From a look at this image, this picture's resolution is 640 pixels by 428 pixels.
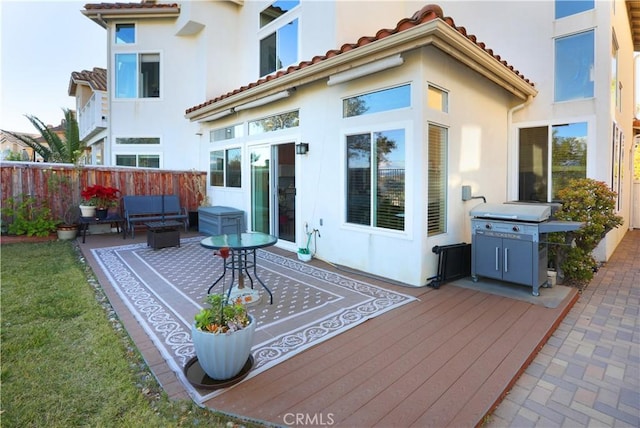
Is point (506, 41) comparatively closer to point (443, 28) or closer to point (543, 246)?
point (443, 28)

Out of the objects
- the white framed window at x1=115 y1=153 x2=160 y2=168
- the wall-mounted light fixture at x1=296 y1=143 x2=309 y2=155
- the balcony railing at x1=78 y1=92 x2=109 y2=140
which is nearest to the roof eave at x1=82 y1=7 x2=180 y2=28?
the balcony railing at x1=78 y1=92 x2=109 y2=140

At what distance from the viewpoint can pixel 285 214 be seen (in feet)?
25.5

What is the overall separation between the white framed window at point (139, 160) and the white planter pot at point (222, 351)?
11.2m

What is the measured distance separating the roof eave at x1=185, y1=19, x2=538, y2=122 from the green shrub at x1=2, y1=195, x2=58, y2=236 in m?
6.07

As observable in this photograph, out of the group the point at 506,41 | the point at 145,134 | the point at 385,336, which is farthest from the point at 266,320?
the point at 145,134

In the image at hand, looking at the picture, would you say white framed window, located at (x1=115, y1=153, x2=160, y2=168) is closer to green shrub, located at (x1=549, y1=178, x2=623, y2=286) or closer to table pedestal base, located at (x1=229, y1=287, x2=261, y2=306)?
table pedestal base, located at (x1=229, y1=287, x2=261, y2=306)

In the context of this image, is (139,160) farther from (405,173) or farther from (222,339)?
(222,339)

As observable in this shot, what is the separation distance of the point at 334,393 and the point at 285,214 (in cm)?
545

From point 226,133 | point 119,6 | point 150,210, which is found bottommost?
point 150,210

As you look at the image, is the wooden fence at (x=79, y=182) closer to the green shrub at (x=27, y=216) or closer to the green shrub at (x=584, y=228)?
the green shrub at (x=27, y=216)

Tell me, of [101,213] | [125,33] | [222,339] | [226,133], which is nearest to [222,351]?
[222,339]

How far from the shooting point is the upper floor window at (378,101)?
5113 millimetres

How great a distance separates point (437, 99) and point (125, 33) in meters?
12.4

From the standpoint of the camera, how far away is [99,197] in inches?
341
